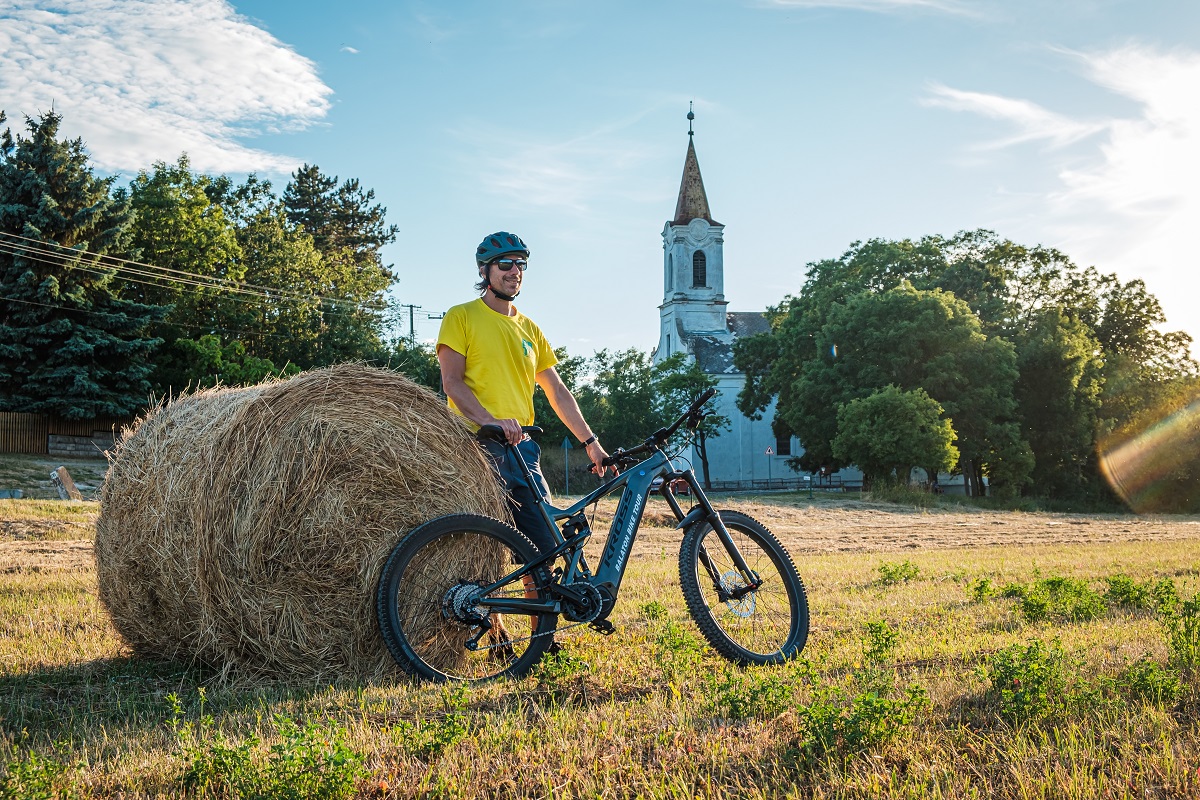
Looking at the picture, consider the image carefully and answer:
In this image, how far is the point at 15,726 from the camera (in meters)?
4.17

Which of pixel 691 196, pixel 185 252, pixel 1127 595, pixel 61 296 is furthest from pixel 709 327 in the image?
pixel 1127 595

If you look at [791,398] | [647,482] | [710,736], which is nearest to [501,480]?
[647,482]

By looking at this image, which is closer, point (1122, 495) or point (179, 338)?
point (179, 338)

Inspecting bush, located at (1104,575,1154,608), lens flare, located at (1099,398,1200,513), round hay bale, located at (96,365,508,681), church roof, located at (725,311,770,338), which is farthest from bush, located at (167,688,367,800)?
church roof, located at (725,311,770,338)

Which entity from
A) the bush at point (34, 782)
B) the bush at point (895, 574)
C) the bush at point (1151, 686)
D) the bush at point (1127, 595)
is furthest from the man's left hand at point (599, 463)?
the bush at point (895, 574)

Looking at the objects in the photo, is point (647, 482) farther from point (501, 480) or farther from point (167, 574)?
point (167, 574)

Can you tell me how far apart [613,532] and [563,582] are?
1.34 feet

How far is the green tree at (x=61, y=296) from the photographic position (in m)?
33.7

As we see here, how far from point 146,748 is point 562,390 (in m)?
3.32

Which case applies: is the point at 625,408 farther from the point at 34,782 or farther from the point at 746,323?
the point at 34,782

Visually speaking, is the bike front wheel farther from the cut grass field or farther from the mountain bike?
the cut grass field

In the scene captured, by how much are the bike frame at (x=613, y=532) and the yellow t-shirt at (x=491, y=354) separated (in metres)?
0.31

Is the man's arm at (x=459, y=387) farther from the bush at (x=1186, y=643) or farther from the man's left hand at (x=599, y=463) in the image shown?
the bush at (x=1186, y=643)

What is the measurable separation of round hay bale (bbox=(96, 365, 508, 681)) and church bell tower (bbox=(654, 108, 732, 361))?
2379 inches
